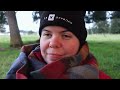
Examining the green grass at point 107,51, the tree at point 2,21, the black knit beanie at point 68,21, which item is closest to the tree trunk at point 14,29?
the tree at point 2,21

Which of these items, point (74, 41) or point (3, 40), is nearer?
point (74, 41)

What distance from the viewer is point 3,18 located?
1.78 meters

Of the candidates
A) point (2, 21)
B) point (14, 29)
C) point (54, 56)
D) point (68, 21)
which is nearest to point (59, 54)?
point (54, 56)

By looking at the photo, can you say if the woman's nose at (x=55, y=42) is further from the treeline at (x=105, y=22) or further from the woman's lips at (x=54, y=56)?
the treeline at (x=105, y=22)

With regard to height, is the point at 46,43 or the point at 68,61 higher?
the point at 46,43

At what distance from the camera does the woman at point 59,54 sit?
64.3 inches

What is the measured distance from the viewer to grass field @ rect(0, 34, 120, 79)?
171 centimetres

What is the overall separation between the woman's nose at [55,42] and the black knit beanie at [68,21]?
0.09 metres

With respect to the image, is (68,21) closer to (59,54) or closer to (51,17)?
(51,17)

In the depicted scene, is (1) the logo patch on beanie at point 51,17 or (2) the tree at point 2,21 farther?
(2) the tree at point 2,21

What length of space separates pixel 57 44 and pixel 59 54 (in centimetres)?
7
